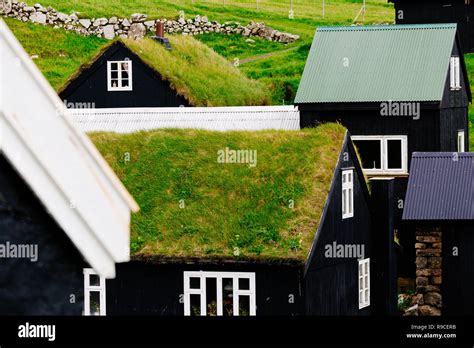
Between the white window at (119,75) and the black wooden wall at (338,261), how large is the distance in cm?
1242

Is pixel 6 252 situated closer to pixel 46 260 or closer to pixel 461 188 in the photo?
pixel 46 260

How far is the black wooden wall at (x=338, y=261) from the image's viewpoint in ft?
50.8

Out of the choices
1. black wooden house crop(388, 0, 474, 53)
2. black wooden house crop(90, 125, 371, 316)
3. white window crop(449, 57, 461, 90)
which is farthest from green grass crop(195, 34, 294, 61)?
black wooden house crop(90, 125, 371, 316)

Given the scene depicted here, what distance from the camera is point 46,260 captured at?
16.5 feet

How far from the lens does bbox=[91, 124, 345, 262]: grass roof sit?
15547 mm

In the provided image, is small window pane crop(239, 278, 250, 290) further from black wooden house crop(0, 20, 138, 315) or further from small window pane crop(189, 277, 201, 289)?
black wooden house crop(0, 20, 138, 315)

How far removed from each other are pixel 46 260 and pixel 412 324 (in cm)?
264

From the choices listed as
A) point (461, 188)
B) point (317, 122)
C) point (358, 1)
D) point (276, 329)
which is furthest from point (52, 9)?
point (276, 329)

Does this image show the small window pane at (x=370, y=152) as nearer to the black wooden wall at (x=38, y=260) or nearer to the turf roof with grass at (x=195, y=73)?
the turf roof with grass at (x=195, y=73)

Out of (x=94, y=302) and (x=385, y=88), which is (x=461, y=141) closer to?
(x=385, y=88)

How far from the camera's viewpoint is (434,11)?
1441 inches

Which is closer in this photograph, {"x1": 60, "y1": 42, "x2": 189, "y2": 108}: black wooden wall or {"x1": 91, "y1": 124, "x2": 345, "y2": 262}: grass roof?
{"x1": 91, "y1": 124, "x2": 345, "y2": 262}: grass roof

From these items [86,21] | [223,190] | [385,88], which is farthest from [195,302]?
[86,21]

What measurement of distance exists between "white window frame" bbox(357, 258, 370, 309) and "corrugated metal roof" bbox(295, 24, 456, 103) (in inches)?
283
